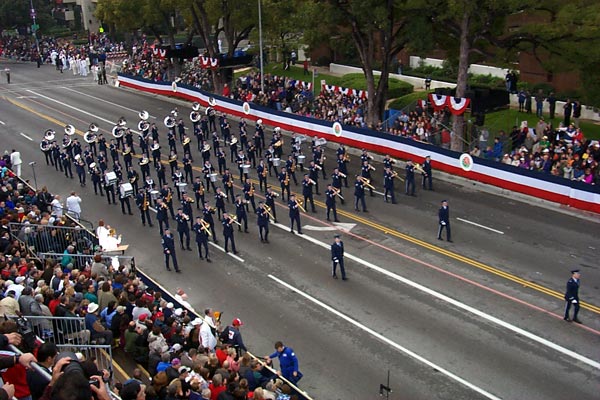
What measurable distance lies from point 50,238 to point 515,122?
Answer: 76.0 ft

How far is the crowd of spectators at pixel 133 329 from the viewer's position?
9812 mm

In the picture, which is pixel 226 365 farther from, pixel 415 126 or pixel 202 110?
pixel 202 110

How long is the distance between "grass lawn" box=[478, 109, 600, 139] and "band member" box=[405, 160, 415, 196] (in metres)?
7.89

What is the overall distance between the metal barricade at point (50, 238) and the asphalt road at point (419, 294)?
263 centimetres

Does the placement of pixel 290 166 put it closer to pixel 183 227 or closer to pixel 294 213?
pixel 294 213

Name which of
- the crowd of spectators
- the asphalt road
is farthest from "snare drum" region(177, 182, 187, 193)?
the crowd of spectators

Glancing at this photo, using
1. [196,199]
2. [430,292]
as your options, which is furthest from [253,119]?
[430,292]

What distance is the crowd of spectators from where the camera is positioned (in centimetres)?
981

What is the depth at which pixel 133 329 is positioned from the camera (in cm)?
1205

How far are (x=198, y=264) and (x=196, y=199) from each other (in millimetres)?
5159

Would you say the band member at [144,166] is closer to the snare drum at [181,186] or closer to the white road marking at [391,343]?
the snare drum at [181,186]

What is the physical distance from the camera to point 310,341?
15414mm

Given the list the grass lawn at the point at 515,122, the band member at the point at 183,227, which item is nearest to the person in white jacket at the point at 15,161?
the band member at the point at 183,227

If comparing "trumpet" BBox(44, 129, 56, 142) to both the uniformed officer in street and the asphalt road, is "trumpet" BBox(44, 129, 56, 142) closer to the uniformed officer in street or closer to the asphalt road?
the asphalt road
